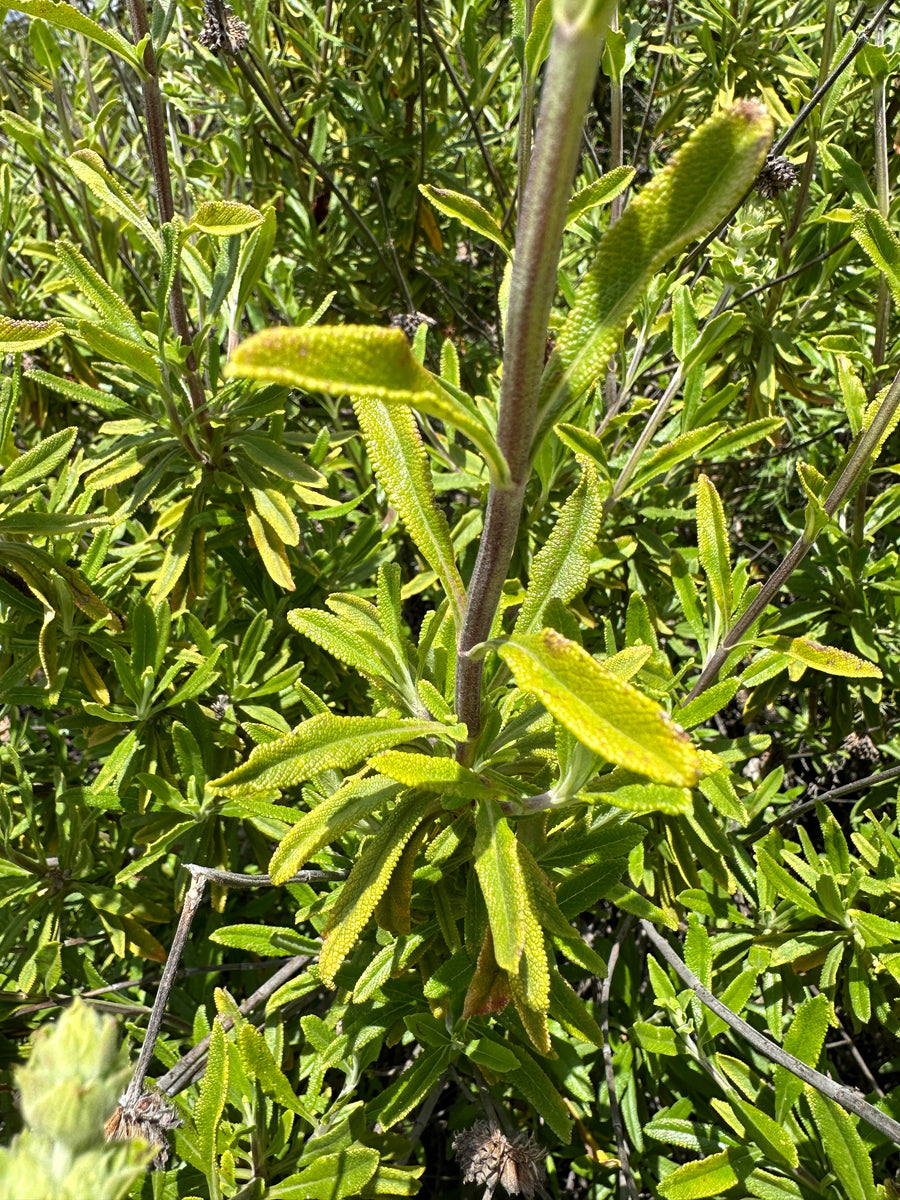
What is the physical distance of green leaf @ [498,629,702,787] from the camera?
757 mm

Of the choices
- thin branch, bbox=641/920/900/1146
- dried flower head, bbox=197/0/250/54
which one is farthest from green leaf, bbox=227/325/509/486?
dried flower head, bbox=197/0/250/54

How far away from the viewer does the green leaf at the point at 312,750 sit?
117cm

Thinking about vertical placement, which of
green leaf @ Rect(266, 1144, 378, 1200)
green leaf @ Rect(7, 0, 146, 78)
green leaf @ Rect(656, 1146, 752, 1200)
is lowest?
green leaf @ Rect(266, 1144, 378, 1200)

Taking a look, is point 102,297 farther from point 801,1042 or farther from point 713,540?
point 801,1042

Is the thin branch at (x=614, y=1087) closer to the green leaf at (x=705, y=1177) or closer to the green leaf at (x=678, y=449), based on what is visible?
the green leaf at (x=705, y=1177)

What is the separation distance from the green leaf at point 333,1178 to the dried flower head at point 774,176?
2656 millimetres

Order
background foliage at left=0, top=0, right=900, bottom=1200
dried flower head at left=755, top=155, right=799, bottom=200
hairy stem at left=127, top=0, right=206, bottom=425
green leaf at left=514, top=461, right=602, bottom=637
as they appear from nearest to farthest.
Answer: green leaf at left=514, top=461, right=602, bottom=637
background foliage at left=0, top=0, right=900, bottom=1200
hairy stem at left=127, top=0, right=206, bottom=425
dried flower head at left=755, top=155, right=799, bottom=200

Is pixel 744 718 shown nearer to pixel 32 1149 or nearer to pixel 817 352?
pixel 817 352

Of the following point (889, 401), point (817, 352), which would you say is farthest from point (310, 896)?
point (817, 352)

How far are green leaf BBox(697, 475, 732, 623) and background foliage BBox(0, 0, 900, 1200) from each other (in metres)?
0.01

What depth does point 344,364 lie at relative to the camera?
0.73 meters

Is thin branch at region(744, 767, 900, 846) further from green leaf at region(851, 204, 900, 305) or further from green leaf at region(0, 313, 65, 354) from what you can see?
green leaf at region(0, 313, 65, 354)

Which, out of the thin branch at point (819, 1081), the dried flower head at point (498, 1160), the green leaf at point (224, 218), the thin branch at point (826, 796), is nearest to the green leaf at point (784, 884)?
the thin branch at point (826, 796)

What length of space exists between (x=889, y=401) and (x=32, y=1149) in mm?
1720
